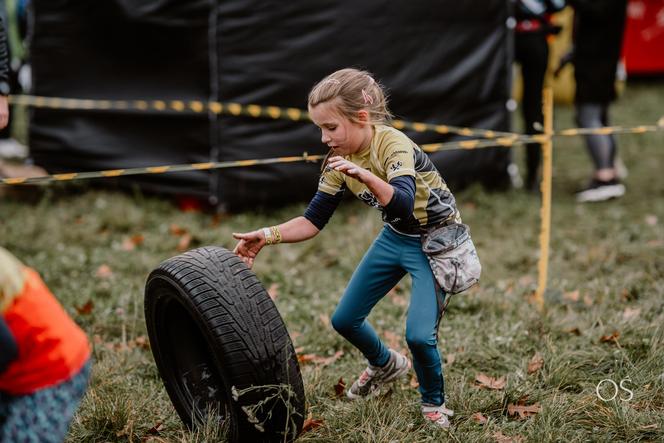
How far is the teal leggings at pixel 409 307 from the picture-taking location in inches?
121

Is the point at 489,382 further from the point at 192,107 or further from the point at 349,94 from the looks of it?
the point at 192,107

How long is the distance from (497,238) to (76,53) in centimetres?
417

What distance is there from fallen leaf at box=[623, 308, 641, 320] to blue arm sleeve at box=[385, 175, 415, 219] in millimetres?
1963

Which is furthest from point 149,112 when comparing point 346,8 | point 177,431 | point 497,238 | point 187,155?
point 177,431

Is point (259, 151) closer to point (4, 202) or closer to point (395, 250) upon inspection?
point (4, 202)

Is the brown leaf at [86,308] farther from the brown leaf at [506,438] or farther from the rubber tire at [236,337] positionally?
the brown leaf at [506,438]

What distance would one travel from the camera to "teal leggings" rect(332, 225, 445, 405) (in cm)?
307

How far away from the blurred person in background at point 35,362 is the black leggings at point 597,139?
5.93 m

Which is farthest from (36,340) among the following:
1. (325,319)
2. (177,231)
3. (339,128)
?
(177,231)

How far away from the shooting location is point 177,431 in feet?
10.5

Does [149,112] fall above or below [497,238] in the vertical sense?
above

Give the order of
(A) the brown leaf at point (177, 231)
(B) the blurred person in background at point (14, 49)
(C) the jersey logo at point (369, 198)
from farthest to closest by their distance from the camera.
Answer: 1. (B) the blurred person in background at point (14, 49)
2. (A) the brown leaf at point (177, 231)
3. (C) the jersey logo at point (369, 198)

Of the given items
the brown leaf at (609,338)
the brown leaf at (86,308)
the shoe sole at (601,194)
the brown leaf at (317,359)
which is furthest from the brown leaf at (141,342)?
the shoe sole at (601,194)

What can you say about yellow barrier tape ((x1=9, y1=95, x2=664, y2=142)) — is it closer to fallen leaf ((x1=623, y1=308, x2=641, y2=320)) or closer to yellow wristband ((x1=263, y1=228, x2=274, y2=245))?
fallen leaf ((x1=623, y1=308, x2=641, y2=320))
